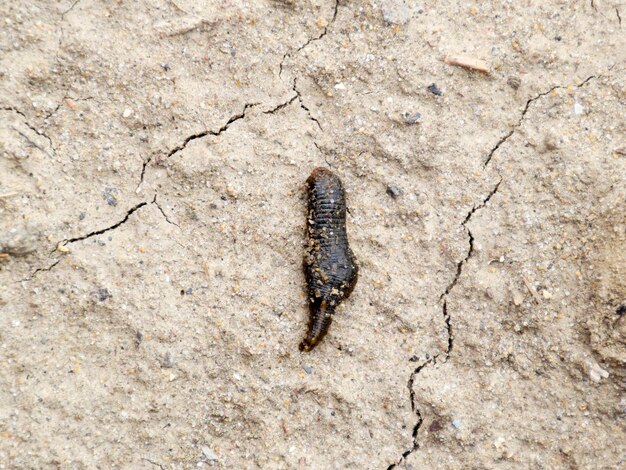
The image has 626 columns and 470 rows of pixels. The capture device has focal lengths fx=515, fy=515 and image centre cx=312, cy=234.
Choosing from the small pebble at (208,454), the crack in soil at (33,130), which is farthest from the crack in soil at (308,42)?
the small pebble at (208,454)

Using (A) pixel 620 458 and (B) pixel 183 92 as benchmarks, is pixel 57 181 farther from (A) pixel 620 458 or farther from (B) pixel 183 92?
(A) pixel 620 458

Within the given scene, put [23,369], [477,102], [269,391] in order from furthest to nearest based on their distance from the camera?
[477,102] → [269,391] → [23,369]

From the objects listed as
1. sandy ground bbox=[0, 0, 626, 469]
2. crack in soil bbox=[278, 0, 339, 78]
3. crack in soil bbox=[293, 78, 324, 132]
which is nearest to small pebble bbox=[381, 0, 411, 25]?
sandy ground bbox=[0, 0, 626, 469]

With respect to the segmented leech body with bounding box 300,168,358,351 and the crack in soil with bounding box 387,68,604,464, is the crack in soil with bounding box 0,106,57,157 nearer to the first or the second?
the segmented leech body with bounding box 300,168,358,351

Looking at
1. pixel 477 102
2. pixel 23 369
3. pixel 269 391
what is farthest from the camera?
pixel 477 102

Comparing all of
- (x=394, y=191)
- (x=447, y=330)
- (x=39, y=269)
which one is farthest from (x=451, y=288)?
(x=39, y=269)

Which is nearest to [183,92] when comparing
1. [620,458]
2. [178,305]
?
[178,305]

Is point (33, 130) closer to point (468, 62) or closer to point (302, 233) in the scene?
point (302, 233)
